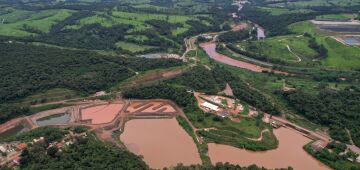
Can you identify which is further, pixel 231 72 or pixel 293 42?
pixel 293 42

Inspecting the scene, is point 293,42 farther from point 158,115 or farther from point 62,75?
point 62,75

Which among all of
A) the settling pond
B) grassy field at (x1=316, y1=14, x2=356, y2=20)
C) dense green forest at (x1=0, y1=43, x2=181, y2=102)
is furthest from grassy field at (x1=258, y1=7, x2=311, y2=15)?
the settling pond

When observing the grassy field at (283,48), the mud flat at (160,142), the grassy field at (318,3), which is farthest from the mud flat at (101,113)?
the grassy field at (318,3)

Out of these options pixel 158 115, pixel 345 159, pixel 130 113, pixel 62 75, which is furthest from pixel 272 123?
pixel 62 75

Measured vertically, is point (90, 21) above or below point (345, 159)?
above

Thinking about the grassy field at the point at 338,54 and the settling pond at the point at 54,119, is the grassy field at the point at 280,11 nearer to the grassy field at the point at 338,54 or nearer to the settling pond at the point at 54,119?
the grassy field at the point at 338,54

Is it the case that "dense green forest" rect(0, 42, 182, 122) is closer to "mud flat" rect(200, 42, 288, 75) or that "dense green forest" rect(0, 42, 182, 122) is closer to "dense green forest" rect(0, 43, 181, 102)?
"dense green forest" rect(0, 43, 181, 102)

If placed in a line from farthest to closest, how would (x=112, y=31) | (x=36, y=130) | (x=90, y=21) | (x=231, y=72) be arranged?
1. (x=90, y=21)
2. (x=112, y=31)
3. (x=231, y=72)
4. (x=36, y=130)
